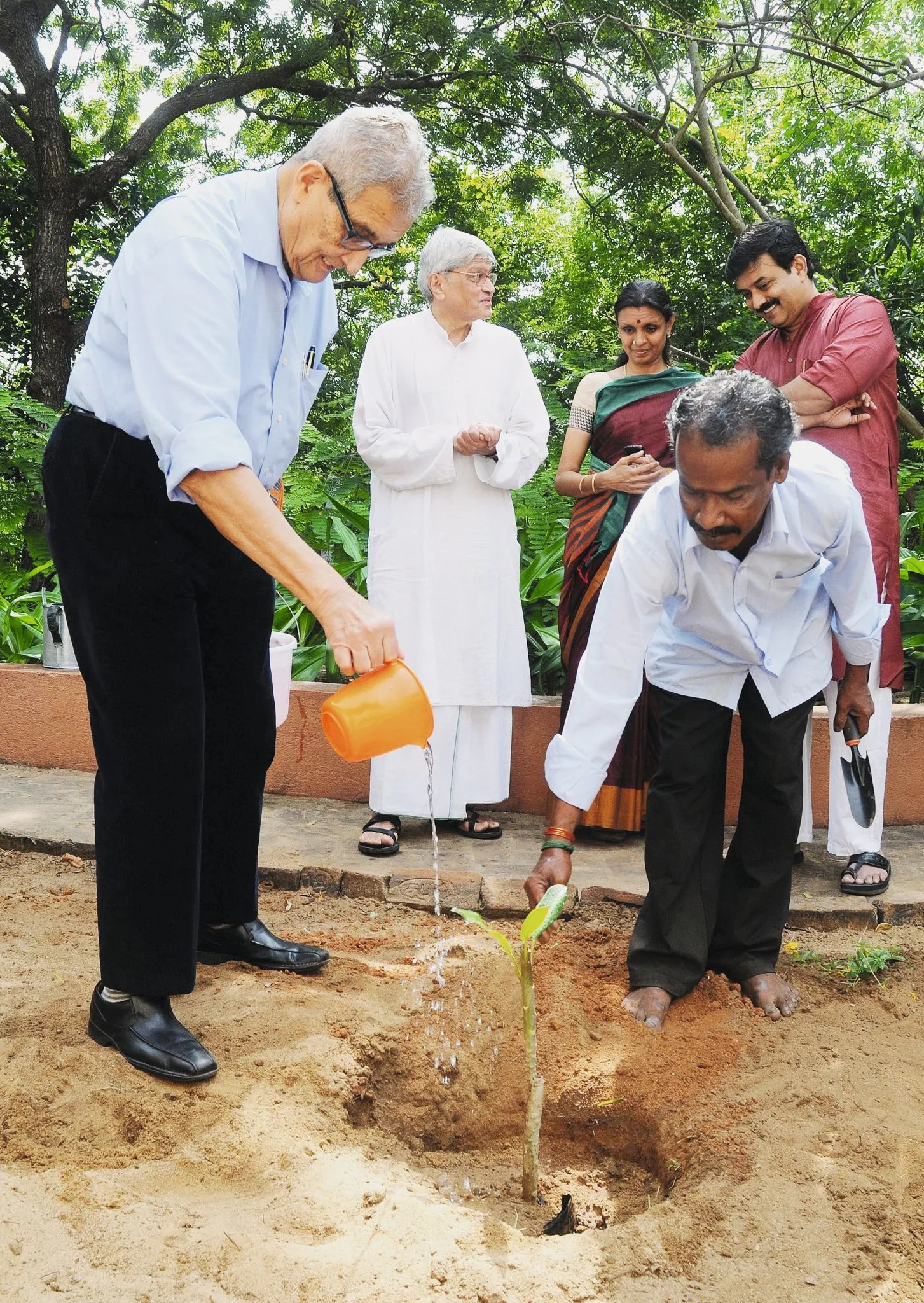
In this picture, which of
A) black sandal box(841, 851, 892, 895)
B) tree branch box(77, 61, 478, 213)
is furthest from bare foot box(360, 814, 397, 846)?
tree branch box(77, 61, 478, 213)

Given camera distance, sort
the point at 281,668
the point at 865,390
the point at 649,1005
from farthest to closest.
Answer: the point at 281,668 < the point at 865,390 < the point at 649,1005

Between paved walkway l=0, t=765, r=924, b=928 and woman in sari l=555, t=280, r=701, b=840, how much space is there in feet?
0.80

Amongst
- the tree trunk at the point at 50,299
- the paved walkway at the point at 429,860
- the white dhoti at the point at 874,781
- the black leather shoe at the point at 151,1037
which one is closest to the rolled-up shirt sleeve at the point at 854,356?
the white dhoti at the point at 874,781

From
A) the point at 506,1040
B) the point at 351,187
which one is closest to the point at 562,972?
the point at 506,1040

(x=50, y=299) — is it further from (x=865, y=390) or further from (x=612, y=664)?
(x=612, y=664)

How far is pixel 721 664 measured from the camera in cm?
263

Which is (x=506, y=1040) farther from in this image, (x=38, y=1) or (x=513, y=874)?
(x=38, y=1)

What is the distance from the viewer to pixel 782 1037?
259 cm

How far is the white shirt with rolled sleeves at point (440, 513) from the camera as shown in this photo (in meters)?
3.81

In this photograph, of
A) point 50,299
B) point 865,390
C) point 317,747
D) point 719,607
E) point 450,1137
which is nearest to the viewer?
point 450,1137

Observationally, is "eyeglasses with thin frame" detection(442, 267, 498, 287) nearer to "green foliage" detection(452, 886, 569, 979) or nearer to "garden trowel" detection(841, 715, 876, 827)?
"garden trowel" detection(841, 715, 876, 827)

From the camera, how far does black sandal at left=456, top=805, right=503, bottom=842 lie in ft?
12.7

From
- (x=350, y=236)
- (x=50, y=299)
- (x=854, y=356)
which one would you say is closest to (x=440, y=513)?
(x=854, y=356)

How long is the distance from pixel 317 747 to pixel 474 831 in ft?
2.52
